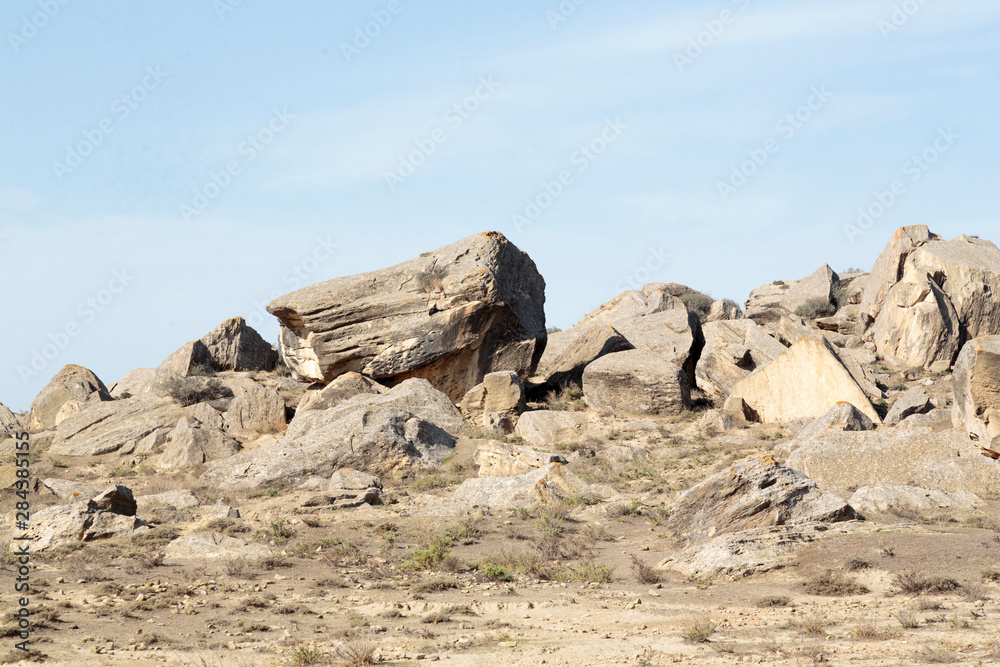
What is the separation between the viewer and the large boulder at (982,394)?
45.3ft

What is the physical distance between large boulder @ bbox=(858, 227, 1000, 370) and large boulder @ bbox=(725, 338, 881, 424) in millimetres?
6873

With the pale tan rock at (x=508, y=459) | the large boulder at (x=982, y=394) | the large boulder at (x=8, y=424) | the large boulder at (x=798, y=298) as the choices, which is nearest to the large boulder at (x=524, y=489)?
the pale tan rock at (x=508, y=459)

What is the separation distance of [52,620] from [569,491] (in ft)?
29.5

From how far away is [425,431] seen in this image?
19219 mm

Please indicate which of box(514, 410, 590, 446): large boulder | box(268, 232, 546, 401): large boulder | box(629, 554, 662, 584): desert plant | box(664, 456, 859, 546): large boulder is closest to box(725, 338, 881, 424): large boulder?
box(514, 410, 590, 446): large boulder

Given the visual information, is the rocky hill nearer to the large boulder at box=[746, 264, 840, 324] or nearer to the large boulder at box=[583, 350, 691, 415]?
the large boulder at box=[583, 350, 691, 415]

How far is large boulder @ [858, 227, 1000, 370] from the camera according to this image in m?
26.0

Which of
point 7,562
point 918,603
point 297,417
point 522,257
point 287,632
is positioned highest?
point 522,257

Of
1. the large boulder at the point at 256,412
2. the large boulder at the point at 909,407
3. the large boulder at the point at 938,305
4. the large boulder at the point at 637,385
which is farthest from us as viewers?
the large boulder at the point at 938,305

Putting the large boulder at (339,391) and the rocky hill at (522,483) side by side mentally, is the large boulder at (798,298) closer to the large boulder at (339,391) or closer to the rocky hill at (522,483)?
the rocky hill at (522,483)

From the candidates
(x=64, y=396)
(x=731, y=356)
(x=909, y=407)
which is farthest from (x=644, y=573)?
(x=64, y=396)

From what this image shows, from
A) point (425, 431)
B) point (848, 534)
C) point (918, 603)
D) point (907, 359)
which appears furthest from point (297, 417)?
point (907, 359)

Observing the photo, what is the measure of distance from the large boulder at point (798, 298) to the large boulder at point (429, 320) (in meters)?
12.6

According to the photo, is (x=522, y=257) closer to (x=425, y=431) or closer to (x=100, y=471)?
(x=425, y=431)
